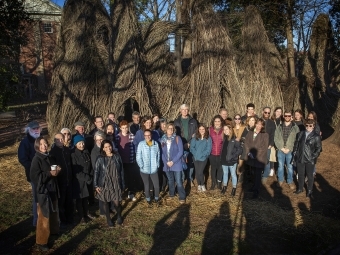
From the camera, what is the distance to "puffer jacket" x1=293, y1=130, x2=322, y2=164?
6270mm

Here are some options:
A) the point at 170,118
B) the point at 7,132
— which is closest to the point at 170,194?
the point at 170,118

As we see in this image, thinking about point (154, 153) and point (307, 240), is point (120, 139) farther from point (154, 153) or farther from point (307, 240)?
point (307, 240)

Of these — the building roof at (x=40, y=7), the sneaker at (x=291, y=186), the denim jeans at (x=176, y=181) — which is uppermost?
the building roof at (x=40, y=7)

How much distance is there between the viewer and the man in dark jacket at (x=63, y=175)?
508 cm

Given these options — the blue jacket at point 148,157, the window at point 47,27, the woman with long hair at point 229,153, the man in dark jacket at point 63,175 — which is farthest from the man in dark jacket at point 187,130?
the window at point 47,27

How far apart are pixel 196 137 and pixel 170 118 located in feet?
10.3

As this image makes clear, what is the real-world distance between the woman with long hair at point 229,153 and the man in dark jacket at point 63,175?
10.3 ft

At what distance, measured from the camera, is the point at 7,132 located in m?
15.4

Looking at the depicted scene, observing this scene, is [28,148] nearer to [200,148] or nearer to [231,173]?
[200,148]

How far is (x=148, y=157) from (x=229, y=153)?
172 cm

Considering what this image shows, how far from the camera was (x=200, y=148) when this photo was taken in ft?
21.6

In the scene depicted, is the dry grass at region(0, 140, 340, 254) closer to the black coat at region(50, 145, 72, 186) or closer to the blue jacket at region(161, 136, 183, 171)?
the blue jacket at region(161, 136, 183, 171)

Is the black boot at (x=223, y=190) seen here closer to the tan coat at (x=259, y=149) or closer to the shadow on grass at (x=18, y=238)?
the tan coat at (x=259, y=149)

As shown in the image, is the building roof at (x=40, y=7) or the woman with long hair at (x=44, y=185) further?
the building roof at (x=40, y=7)
